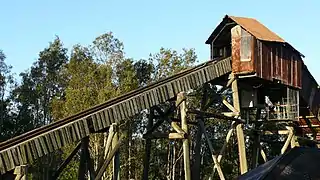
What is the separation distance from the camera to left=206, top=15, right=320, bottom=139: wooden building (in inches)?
753

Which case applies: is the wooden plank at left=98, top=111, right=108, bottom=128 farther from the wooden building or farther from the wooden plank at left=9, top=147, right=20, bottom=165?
the wooden building

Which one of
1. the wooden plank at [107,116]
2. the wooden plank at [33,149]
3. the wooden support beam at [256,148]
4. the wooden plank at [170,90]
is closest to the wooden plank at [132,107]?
the wooden plank at [107,116]

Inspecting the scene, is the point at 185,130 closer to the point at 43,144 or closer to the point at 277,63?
the point at 43,144

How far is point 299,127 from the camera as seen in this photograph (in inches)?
1014

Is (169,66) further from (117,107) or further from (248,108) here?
(117,107)

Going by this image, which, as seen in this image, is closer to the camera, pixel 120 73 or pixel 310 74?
pixel 310 74

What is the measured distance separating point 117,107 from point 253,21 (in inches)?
332

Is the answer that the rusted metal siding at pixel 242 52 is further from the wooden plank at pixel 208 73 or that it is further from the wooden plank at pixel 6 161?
the wooden plank at pixel 6 161

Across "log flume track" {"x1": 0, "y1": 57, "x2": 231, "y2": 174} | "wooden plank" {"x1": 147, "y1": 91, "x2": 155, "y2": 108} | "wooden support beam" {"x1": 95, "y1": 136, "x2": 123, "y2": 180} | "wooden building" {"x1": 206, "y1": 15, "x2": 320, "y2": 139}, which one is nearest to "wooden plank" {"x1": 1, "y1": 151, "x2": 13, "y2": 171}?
"log flume track" {"x1": 0, "y1": 57, "x2": 231, "y2": 174}

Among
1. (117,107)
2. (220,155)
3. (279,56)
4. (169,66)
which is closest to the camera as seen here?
(117,107)

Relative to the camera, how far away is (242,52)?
63.0 ft

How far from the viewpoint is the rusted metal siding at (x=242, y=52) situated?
62.2 ft

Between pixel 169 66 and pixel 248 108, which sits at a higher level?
pixel 169 66

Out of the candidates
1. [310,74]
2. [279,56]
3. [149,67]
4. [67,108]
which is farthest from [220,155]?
[149,67]
